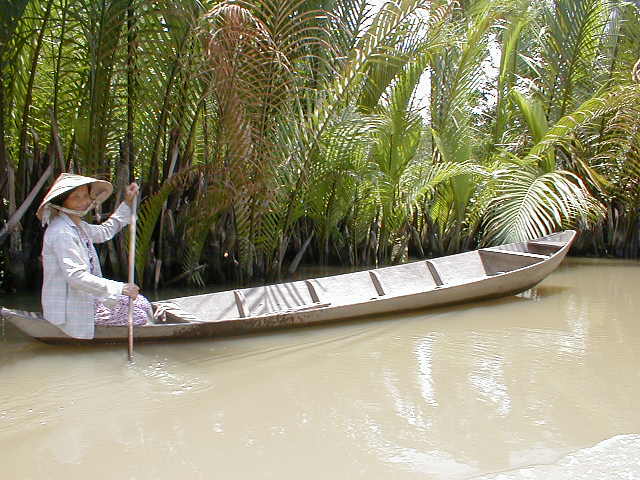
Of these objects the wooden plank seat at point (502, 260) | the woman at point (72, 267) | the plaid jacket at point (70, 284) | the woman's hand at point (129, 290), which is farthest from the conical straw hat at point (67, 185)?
the wooden plank seat at point (502, 260)

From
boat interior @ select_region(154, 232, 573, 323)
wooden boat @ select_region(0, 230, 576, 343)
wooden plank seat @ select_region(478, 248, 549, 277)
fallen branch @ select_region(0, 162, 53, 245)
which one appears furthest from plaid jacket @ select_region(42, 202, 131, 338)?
wooden plank seat @ select_region(478, 248, 549, 277)

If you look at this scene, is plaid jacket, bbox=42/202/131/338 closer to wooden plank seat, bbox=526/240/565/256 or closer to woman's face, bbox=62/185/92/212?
woman's face, bbox=62/185/92/212

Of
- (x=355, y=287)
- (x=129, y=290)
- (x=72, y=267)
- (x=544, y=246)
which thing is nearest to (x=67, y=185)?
(x=72, y=267)

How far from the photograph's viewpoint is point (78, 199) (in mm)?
3826

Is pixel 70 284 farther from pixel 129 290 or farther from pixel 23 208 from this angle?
pixel 23 208

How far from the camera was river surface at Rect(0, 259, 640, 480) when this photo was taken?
2.58 m

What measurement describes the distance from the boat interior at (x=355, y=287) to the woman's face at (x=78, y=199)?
0.89 metres

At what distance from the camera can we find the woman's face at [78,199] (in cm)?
379

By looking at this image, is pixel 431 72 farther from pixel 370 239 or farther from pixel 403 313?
pixel 403 313

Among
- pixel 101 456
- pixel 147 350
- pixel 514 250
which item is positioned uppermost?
pixel 514 250

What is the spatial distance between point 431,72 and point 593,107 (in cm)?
214

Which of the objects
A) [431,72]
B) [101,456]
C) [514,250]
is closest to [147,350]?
[101,456]

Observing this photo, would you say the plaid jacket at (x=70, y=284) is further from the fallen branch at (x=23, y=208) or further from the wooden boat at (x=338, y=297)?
the fallen branch at (x=23, y=208)

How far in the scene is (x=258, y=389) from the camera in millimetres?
3494
